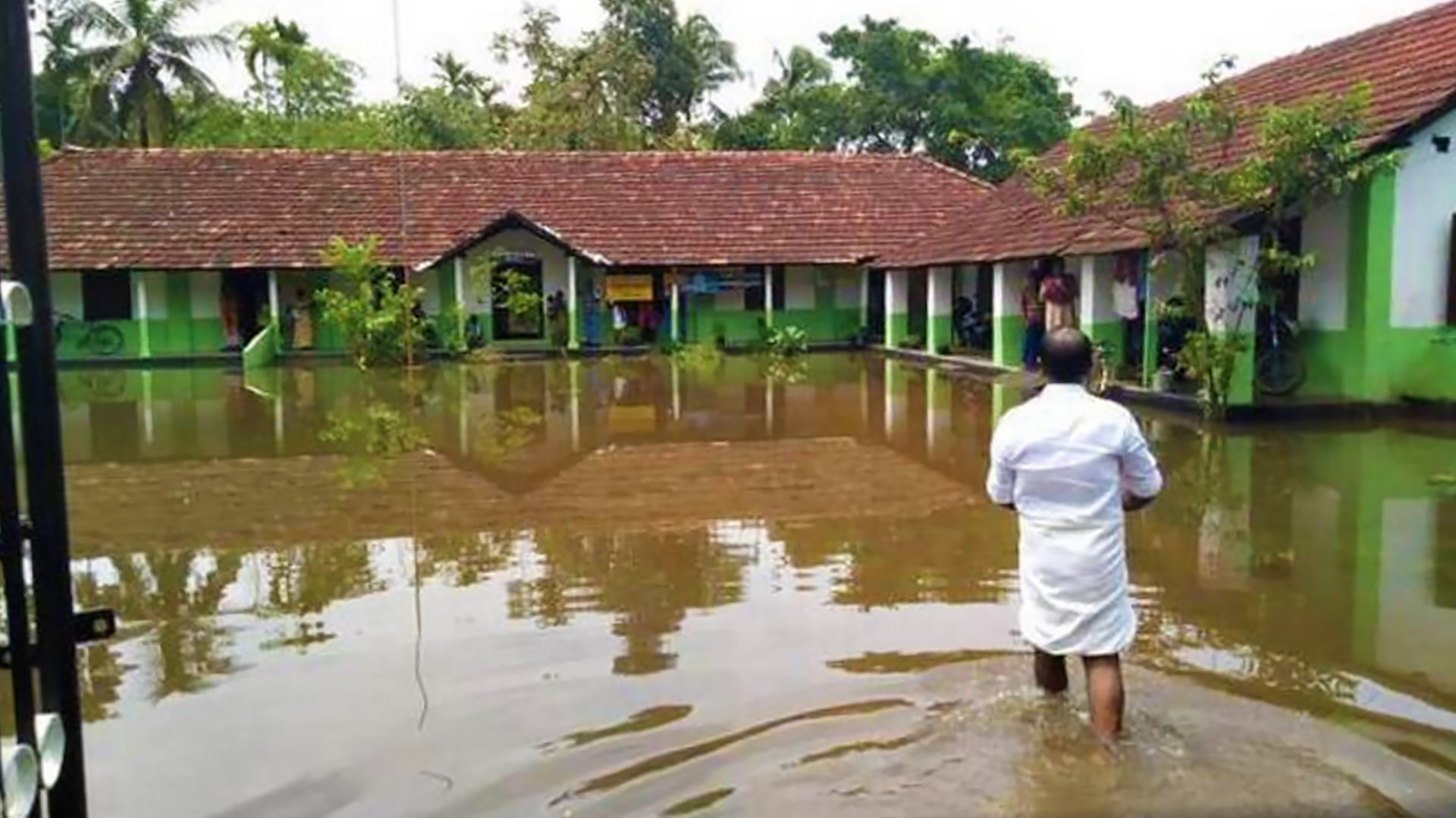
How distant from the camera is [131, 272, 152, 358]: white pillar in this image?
28109 millimetres

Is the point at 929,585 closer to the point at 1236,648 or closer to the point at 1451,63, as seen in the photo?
the point at 1236,648

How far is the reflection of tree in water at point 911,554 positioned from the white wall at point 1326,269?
309 inches

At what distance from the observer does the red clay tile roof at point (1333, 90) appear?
14.6m

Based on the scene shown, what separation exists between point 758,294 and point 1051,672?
26.6m

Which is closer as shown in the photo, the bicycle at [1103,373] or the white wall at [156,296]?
the bicycle at [1103,373]

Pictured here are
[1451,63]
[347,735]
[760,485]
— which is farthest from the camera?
[1451,63]

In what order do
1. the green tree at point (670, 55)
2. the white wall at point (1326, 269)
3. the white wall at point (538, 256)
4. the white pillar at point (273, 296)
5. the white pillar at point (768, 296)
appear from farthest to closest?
the green tree at point (670, 55) < the white pillar at point (768, 296) < the white wall at point (538, 256) < the white pillar at point (273, 296) < the white wall at point (1326, 269)

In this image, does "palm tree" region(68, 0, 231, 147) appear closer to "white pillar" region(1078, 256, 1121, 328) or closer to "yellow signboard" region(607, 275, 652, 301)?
"yellow signboard" region(607, 275, 652, 301)

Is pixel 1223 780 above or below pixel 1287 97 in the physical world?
below

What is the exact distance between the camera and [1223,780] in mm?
4297

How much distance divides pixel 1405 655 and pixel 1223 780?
205 centimetres

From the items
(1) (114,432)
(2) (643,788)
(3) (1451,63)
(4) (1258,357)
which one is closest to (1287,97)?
(3) (1451,63)

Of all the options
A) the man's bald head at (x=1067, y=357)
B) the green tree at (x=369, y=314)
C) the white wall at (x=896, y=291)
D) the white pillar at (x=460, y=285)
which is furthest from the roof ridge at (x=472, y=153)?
the man's bald head at (x=1067, y=357)

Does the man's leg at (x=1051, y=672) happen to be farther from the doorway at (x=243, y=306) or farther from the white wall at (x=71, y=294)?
the white wall at (x=71, y=294)
